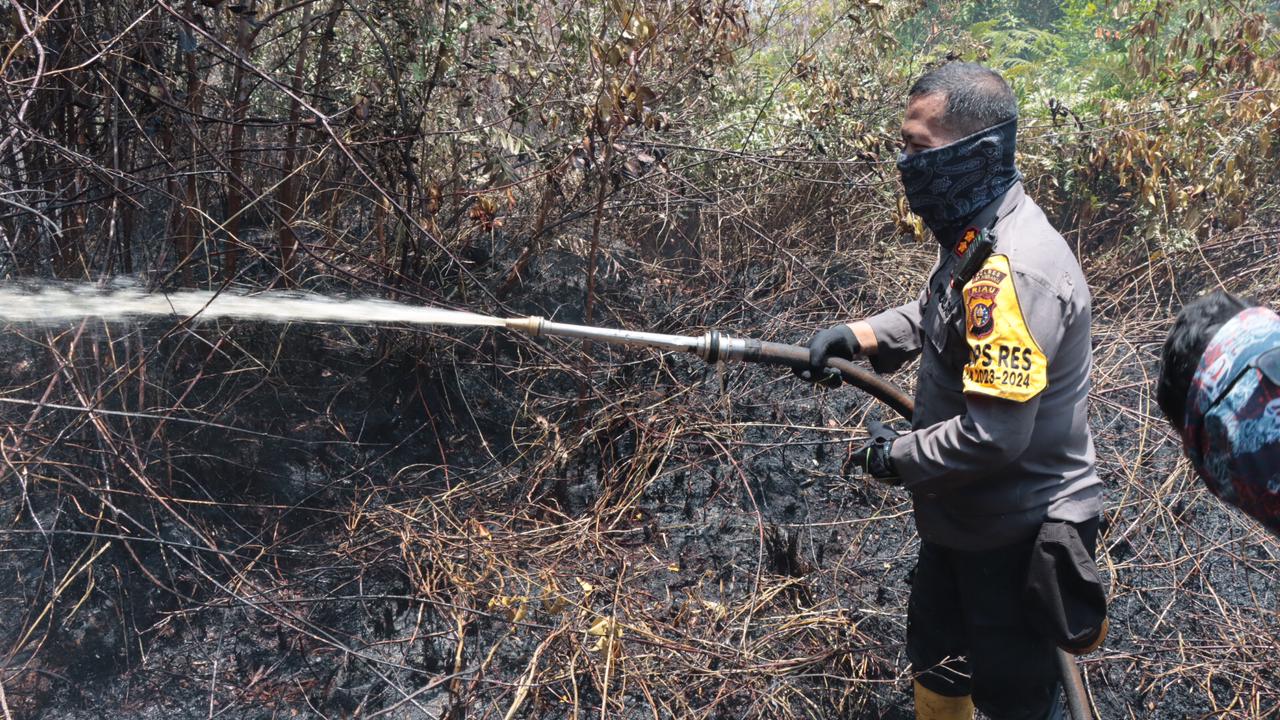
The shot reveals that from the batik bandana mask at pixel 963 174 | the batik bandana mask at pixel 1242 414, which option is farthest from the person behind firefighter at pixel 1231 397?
the batik bandana mask at pixel 963 174

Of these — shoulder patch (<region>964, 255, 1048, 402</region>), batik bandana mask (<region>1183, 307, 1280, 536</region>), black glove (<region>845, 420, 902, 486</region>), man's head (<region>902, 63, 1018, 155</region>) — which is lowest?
black glove (<region>845, 420, 902, 486</region>)

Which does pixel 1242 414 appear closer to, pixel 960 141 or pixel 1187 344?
pixel 1187 344

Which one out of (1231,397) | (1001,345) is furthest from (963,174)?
(1231,397)

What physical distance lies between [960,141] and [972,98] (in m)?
0.11

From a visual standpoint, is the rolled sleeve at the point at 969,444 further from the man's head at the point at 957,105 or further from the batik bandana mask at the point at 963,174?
the man's head at the point at 957,105

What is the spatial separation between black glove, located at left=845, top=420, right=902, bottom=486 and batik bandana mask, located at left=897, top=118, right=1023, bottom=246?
2.04ft

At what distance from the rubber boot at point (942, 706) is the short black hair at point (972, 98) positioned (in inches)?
66.9

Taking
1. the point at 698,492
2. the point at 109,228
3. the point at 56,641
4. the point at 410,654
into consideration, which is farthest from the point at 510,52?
the point at 56,641

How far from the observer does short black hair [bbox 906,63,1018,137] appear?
2.30m

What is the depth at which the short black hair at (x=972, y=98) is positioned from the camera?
2.30m

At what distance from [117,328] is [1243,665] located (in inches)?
184

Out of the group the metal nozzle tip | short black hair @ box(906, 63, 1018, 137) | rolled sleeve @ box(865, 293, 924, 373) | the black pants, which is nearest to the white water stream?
the metal nozzle tip

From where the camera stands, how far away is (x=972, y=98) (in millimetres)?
2301

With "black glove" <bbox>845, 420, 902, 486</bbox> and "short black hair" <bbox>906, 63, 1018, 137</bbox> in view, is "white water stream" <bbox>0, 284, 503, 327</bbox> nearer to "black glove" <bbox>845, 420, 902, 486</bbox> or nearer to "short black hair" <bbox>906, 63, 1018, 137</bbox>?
"black glove" <bbox>845, 420, 902, 486</bbox>
